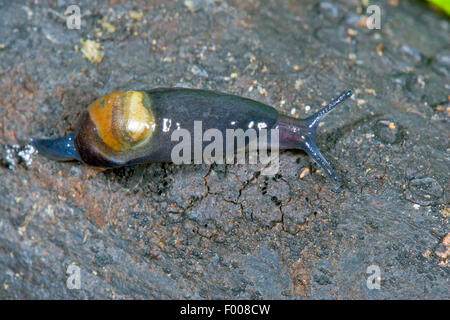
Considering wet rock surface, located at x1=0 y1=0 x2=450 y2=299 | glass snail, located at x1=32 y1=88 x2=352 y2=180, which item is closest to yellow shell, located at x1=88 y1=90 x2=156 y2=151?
glass snail, located at x1=32 y1=88 x2=352 y2=180

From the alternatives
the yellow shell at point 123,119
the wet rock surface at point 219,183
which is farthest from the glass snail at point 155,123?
the wet rock surface at point 219,183

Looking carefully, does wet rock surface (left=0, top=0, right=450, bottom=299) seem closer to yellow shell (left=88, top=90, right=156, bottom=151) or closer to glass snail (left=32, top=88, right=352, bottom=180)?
glass snail (left=32, top=88, right=352, bottom=180)

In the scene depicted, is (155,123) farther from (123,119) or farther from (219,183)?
(219,183)

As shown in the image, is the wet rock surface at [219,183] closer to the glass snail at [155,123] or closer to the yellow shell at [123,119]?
the glass snail at [155,123]

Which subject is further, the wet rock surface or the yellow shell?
the wet rock surface

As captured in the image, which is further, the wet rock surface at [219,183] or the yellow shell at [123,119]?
the wet rock surface at [219,183]

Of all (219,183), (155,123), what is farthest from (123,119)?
(219,183)
